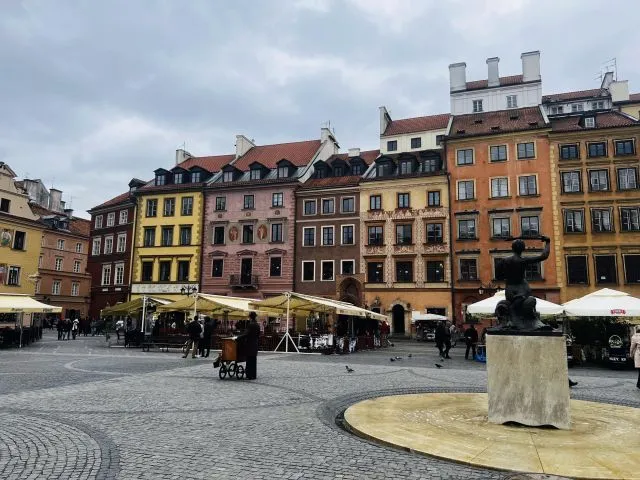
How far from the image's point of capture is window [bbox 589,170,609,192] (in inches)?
1391

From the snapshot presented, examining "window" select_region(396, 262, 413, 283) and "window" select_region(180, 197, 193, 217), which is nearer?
"window" select_region(396, 262, 413, 283)

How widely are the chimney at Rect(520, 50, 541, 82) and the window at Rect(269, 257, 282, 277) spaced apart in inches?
1079

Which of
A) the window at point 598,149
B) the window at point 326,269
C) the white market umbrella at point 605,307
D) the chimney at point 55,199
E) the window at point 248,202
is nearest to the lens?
the white market umbrella at point 605,307

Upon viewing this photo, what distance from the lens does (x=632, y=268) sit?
Answer: 33.7 m

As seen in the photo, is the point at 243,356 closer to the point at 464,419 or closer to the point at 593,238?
the point at 464,419

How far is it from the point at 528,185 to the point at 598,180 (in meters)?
4.75

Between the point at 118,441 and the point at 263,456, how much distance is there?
2098mm

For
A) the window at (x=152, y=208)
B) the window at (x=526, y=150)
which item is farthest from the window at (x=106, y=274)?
the window at (x=526, y=150)

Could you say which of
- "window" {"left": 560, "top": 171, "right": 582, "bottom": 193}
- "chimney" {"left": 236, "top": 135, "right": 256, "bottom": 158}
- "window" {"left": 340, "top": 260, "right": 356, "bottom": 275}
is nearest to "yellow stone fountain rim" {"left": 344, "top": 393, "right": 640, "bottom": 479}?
"window" {"left": 560, "top": 171, "right": 582, "bottom": 193}

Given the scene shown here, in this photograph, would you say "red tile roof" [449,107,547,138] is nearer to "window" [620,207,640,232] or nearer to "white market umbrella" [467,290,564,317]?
"window" [620,207,640,232]

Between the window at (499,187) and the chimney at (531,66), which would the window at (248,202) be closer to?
the window at (499,187)

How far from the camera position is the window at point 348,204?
134 ft

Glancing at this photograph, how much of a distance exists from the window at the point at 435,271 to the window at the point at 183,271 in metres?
21.7

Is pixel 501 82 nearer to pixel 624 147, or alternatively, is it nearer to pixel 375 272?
pixel 624 147
